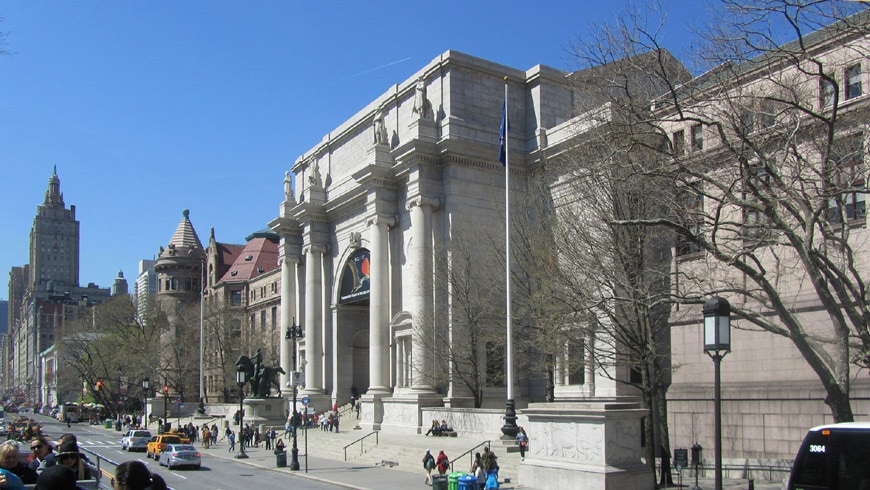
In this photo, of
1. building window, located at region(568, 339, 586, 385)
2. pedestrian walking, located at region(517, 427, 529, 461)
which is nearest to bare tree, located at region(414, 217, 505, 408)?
building window, located at region(568, 339, 586, 385)

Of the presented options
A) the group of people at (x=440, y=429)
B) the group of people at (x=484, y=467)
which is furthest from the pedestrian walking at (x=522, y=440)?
the group of people at (x=440, y=429)

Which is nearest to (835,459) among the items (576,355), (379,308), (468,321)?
(576,355)

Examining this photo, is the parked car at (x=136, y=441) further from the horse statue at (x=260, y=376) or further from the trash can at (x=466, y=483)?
the trash can at (x=466, y=483)

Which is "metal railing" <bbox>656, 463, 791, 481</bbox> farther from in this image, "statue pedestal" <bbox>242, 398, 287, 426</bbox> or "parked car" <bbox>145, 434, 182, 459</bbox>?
"statue pedestal" <bbox>242, 398, 287, 426</bbox>

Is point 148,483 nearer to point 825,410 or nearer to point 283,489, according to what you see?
point 283,489

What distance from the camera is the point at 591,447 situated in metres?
21.8

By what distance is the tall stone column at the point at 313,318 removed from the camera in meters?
64.2

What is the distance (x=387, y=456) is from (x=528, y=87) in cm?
2623

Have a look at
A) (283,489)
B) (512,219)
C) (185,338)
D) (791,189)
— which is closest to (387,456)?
(283,489)

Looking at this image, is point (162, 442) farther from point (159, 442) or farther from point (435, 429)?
point (435, 429)

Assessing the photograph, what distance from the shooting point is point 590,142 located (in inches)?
1156

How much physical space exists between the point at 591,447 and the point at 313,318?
148 feet

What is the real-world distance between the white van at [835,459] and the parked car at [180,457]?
29.2 meters

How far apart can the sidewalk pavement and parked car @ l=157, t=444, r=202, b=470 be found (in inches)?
117
